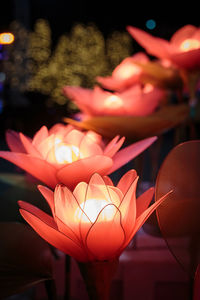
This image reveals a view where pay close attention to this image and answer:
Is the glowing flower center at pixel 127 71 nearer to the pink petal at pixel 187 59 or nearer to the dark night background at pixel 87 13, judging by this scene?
the pink petal at pixel 187 59

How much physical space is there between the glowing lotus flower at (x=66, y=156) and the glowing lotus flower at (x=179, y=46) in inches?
9.0

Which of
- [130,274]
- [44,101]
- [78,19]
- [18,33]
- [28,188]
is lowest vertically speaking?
[130,274]

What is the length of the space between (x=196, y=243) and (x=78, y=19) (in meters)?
7.35

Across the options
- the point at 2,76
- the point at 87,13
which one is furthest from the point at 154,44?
the point at 87,13

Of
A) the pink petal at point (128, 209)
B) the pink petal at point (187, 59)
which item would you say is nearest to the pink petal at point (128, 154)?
the pink petal at point (128, 209)

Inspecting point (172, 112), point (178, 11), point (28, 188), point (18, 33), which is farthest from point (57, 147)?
point (18, 33)

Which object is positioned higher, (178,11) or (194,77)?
(178,11)

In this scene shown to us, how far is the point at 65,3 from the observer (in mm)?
7211

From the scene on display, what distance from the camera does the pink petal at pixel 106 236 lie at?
277 mm

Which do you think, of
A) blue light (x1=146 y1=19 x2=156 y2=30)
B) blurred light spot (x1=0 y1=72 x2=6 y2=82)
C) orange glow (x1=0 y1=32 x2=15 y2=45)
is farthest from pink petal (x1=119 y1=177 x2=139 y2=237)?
blue light (x1=146 y1=19 x2=156 y2=30)

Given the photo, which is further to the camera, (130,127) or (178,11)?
(178,11)

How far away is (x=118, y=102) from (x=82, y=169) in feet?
0.76

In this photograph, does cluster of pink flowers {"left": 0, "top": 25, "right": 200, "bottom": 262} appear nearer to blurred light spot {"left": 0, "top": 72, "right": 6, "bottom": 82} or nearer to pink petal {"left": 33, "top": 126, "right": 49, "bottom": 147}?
pink petal {"left": 33, "top": 126, "right": 49, "bottom": 147}

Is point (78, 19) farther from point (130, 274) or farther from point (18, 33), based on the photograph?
point (130, 274)
